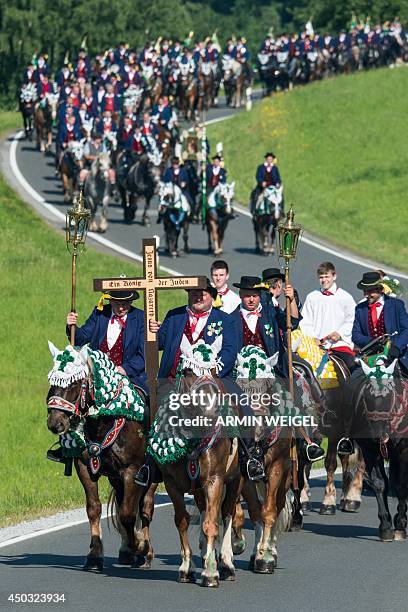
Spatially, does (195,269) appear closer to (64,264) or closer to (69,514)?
(64,264)

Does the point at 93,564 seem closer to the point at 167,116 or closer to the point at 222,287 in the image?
the point at 222,287

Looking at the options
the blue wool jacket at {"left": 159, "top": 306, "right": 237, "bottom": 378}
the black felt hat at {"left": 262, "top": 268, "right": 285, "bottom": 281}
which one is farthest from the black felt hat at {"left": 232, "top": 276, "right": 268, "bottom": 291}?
the black felt hat at {"left": 262, "top": 268, "right": 285, "bottom": 281}

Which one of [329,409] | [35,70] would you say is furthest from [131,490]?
[35,70]

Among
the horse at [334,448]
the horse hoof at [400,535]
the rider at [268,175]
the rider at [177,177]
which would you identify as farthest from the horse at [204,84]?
the horse hoof at [400,535]

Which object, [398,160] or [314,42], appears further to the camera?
[314,42]

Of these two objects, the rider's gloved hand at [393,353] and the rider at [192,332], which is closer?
the rider at [192,332]

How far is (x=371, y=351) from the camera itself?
1711 cm

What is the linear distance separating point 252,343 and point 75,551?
7.77ft

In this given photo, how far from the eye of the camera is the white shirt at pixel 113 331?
1559 cm

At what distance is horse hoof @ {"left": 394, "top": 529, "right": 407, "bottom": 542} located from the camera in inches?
639

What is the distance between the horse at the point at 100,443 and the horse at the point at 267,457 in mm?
933

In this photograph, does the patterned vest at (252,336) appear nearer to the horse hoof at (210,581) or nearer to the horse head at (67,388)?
the horse head at (67,388)

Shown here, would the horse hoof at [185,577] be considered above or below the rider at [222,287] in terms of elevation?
below

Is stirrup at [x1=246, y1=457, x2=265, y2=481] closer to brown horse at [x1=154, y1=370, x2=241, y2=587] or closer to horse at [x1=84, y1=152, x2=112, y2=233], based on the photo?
brown horse at [x1=154, y1=370, x2=241, y2=587]
